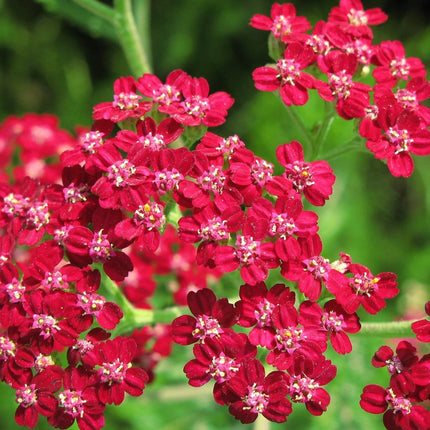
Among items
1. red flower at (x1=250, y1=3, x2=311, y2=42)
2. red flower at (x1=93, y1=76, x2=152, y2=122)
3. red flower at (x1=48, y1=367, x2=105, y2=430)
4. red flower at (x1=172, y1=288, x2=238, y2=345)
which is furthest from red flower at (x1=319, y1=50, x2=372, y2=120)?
red flower at (x1=48, y1=367, x2=105, y2=430)

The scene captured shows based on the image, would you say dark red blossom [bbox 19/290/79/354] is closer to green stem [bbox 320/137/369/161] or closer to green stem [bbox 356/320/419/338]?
green stem [bbox 356/320/419/338]

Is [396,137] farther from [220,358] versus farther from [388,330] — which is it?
[220,358]

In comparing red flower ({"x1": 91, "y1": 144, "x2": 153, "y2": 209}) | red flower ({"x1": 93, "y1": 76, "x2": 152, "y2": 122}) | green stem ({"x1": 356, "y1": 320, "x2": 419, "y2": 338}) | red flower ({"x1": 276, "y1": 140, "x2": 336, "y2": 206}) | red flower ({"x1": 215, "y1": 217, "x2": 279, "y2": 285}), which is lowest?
green stem ({"x1": 356, "y1": 320, "x2": 419, "y2": 338})

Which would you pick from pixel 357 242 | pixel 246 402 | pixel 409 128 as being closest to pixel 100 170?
pixel 246 402

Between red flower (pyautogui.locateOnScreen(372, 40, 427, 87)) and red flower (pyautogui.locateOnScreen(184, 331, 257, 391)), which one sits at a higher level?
red flower (pyautogui.locateOnScreen(372, 40, 427, 87))

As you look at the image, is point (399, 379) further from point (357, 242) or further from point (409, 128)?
point (357, 242)

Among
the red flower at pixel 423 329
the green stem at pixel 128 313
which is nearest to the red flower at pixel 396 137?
the red flower at pixel 423 329

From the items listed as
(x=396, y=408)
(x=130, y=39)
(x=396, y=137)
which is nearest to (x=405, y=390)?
(x=396, y=408)
